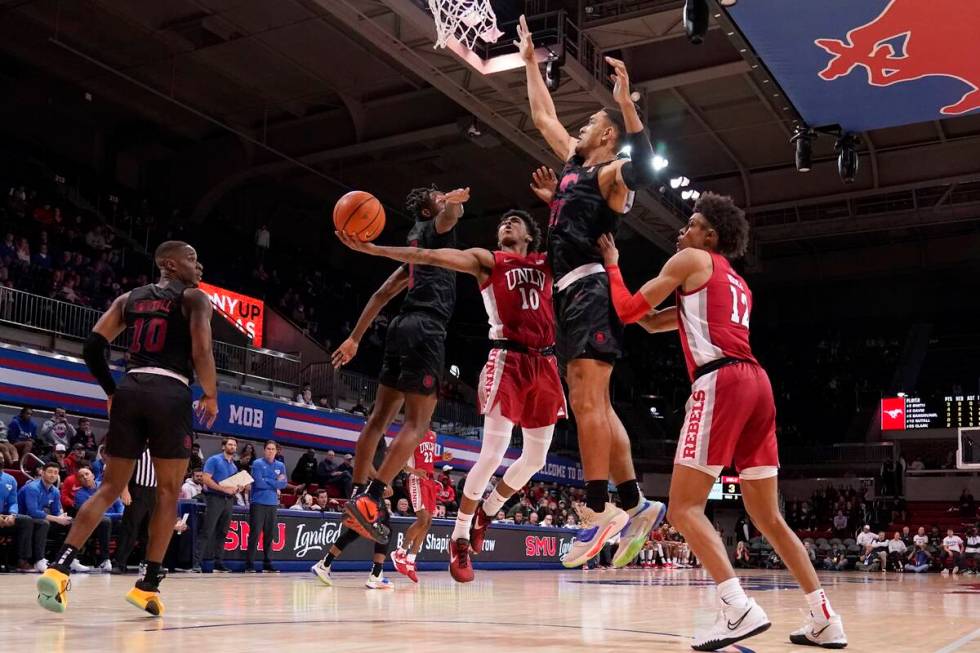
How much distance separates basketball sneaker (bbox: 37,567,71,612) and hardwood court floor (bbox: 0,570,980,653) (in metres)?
0.07

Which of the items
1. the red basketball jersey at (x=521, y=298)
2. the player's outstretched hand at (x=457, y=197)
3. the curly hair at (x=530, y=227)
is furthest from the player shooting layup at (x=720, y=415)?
the player's outstretched hand at (x=457, y=197)

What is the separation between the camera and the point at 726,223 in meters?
5.00

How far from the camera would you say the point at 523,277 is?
6289 millimetres

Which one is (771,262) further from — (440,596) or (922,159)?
(440,596)

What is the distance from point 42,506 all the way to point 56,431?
145 inches

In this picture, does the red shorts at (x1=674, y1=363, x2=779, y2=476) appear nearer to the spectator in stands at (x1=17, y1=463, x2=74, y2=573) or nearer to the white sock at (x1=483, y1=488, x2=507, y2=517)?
the white sock at (x1=483, y1=488, x2=507, y2=517)

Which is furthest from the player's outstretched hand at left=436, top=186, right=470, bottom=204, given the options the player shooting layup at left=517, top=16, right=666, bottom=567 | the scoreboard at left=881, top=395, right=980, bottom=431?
the scoreboard at left=881, top=395, right=980, bottom=431

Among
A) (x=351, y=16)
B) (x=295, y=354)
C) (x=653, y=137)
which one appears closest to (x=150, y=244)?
(x=295, y=354)

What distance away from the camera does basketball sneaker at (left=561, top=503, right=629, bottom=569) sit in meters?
5.45

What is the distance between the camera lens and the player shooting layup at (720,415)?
4527 mm

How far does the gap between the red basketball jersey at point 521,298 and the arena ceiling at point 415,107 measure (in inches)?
416

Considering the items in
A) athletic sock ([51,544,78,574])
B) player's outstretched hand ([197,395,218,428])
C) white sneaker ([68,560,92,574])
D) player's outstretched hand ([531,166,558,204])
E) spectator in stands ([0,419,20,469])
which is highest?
player's outstretched hand ([531,166,558,204])

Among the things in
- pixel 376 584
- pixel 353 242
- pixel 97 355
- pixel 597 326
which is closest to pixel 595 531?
pixel 597 326

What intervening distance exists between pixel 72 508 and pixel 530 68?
8949mm
